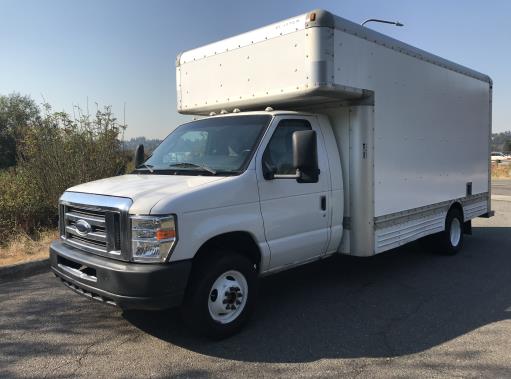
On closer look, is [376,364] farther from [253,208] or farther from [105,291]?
[105,291]

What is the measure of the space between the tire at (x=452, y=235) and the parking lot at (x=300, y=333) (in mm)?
1167

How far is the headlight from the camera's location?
3.74m

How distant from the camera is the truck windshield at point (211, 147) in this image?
4.60 m

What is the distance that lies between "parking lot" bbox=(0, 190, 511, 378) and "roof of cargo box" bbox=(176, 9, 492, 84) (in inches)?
120

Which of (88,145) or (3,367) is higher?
(88,145)

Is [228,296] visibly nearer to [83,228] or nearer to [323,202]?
[83,228]

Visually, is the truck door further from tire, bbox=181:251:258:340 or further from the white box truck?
tire, bbox=181:251:258:340

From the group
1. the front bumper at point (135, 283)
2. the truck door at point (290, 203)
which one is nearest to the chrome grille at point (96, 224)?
the front bumper at point (135, 283)

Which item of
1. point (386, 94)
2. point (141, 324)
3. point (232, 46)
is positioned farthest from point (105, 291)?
point (386, 94)

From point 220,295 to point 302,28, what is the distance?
112 inches

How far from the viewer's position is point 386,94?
5.81 m

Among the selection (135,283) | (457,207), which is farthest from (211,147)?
(457,207)

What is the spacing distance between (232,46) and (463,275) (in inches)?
175

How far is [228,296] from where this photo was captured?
14.2 feet
